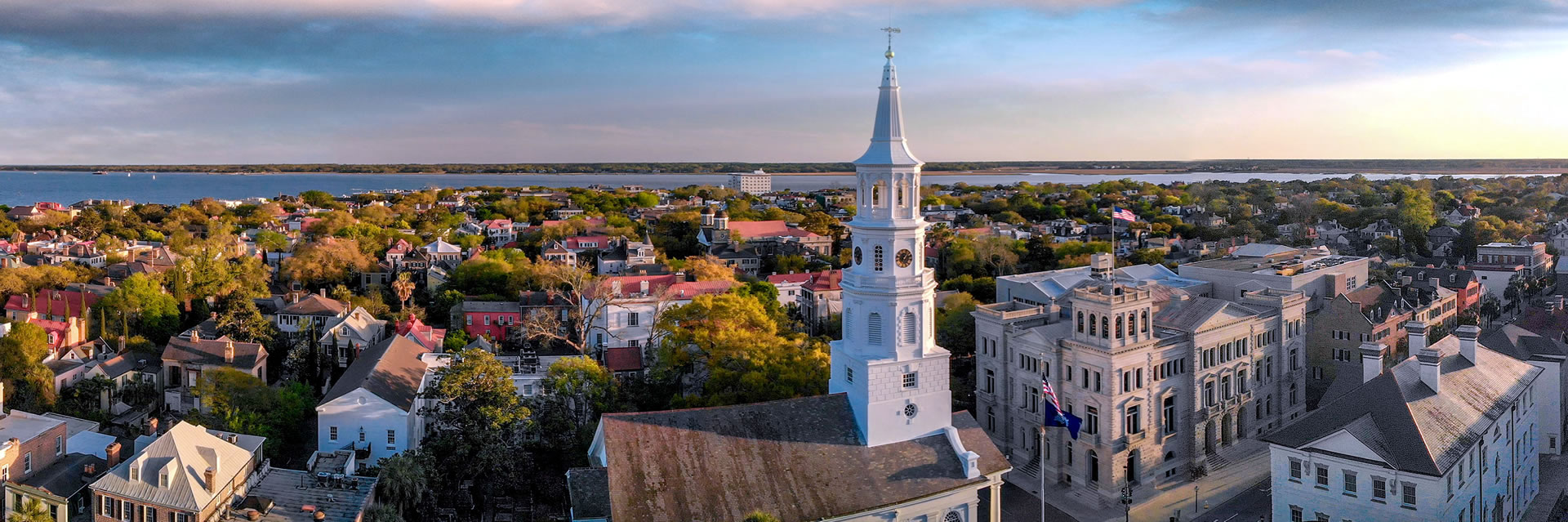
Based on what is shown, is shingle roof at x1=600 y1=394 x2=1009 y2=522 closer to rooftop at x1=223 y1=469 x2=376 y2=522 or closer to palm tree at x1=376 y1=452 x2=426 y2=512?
palm tree at x1=376 y1=452 x2=426 y2=512

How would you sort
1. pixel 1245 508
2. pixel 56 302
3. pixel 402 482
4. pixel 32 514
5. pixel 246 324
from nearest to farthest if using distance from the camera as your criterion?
pixel 32 514 < pixel 402 482 < pixel 1245 508 < pixel 246 324 < pixel 56 302

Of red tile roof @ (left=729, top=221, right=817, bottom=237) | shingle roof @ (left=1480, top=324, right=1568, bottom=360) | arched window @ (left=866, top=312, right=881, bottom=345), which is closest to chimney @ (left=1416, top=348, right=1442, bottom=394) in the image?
shingle roof @ (left=1480, top=324, right=1568, bottom=360)

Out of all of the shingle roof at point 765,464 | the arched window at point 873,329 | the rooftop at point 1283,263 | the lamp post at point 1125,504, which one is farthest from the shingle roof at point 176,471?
the rooftop at point 1283,263

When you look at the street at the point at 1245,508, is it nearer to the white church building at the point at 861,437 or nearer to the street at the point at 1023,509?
the street at the point at 1023,509

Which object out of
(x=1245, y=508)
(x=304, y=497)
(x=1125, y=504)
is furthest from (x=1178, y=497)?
(x=304, y=497)

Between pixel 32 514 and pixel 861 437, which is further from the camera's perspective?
pixel 861 437

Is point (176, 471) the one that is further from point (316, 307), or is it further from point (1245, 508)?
point (1245, 508)
